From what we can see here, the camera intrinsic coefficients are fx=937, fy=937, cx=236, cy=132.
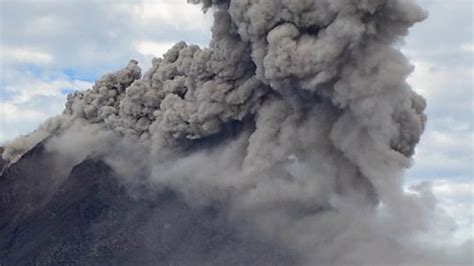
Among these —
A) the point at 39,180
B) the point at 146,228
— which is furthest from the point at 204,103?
the point at 39,180

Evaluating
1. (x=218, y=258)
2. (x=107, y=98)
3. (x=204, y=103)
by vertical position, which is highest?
(x=107, y=98)

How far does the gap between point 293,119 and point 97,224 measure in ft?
97.0

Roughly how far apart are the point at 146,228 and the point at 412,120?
2833 centimetres

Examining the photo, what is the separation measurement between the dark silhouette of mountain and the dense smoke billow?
2.69 meters

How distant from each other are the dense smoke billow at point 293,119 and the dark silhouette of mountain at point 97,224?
8.83 ft

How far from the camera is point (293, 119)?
1954 inches

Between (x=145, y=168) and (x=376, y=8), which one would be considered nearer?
(x=376, y=8)

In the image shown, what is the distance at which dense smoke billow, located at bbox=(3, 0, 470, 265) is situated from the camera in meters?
44.8

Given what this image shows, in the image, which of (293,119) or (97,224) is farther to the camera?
(97,224)

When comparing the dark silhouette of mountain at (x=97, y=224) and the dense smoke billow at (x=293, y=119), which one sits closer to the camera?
the dense smoke billow at (x=293, y=119)

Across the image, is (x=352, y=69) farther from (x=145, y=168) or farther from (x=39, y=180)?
(x=39, y=180)

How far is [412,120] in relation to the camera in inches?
1832

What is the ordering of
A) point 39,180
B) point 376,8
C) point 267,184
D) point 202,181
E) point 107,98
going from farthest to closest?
point 39,180, point 107,98, point 202,181, point 267,184, point 376,8

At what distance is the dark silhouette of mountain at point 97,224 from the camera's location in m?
62.6
